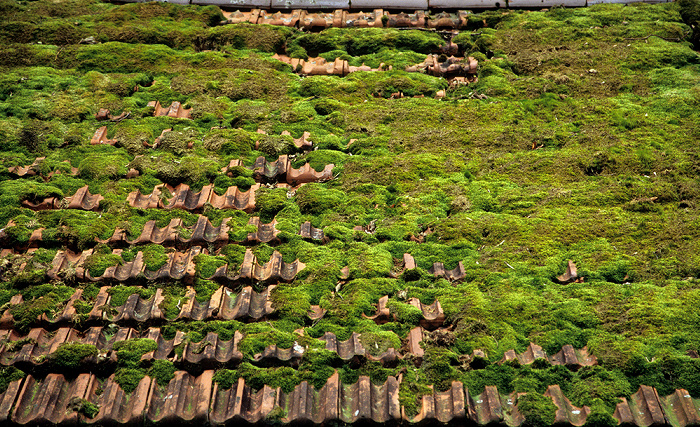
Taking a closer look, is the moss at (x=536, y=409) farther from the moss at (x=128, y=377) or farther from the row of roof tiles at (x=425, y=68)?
the row of roof tiles at (x=425, y=68)

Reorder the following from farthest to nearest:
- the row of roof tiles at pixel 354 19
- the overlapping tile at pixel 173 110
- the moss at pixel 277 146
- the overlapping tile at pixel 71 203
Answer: the row of roof tiles at pixel 354 19
the overlapping tile at pixel 173 110
the moss at pixel 277 146
the overlapping tile at pixel 71 203

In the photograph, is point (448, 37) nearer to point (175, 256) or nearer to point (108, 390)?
point (175, 256)

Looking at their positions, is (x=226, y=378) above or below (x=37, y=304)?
below

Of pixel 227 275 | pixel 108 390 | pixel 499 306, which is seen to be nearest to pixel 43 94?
pixel 227 275

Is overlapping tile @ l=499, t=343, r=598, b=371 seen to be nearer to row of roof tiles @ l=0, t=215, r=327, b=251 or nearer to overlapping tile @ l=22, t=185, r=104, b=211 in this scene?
row of roof tiles @ l=0, t=215, r=327, b=251

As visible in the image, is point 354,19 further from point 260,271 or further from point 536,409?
point 536,409

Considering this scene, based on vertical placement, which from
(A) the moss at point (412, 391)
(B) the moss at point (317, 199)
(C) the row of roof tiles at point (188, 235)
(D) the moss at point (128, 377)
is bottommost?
(D) the moss at point (128, 377)

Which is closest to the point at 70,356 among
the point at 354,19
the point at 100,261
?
the point at 100,261

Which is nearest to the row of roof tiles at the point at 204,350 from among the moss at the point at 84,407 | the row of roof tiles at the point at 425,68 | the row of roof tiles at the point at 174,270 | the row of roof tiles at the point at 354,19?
the moss at the point at 84,407
